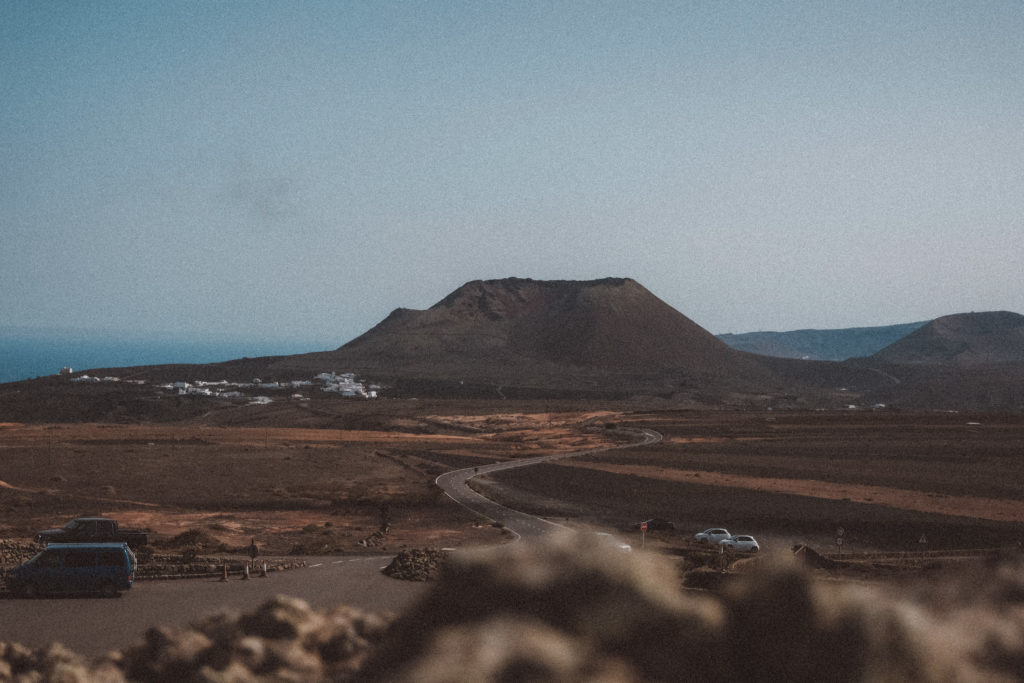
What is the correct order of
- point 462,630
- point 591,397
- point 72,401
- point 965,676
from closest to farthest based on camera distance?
point 965,676 < point 462,630 < point 72,401 < point 591,397

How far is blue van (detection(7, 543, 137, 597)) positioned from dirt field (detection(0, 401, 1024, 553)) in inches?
324

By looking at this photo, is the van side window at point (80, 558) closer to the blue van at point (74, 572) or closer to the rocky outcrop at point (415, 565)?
the blue van at point (74, 572)

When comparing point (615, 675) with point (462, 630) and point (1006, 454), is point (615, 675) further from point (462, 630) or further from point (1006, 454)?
point (1006, 454)

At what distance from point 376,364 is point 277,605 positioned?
627 ft

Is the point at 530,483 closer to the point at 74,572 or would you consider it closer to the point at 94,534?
the point at 94,534

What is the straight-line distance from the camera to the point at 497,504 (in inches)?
1649

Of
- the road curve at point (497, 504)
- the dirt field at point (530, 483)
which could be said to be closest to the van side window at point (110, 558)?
the dirt field at point (530, 483)

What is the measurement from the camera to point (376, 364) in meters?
196

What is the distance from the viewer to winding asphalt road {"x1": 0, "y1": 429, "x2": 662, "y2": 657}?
49.4ft

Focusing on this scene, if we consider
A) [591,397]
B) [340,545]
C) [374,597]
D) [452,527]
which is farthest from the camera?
[591,397]

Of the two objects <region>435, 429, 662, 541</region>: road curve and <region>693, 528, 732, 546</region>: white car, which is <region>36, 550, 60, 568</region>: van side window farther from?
<region>693, 528, 732, 546</region>: white car

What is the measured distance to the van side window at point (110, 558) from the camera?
62.4 ft

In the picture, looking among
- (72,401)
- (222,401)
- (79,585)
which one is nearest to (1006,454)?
(79,585)

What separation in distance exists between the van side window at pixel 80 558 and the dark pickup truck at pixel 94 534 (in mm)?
7929
